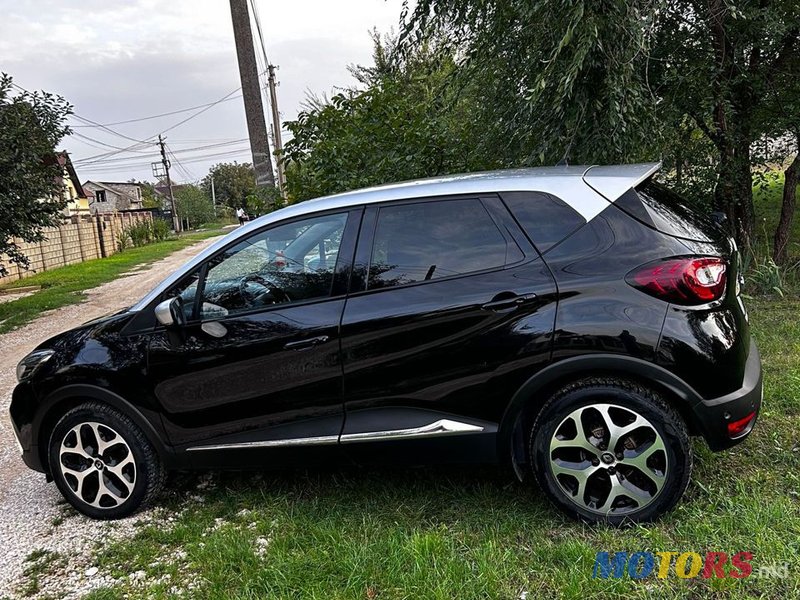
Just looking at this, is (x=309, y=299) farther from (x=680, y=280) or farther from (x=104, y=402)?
(x=680, y=280)

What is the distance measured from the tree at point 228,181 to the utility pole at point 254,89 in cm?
7741

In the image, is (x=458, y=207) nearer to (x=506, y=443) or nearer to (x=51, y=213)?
(x=506, y=443)

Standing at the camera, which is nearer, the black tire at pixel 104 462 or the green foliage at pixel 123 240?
the black tire at pixel 104 462

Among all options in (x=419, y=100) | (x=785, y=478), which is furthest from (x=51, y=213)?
(x=785, y=478)

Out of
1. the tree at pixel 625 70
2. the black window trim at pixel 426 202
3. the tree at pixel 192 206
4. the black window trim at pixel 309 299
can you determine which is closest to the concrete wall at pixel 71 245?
the tree at pixel 625 70

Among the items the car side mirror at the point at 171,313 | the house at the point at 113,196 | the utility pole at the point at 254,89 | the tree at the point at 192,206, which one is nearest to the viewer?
the car side mirror at the point at 171,313

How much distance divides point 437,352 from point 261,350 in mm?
920

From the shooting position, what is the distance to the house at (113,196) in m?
69.2

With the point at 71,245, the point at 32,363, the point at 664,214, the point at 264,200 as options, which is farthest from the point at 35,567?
the point at 71,245

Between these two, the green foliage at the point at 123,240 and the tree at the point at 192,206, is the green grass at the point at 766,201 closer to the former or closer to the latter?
the green foliage at the point at 123,240

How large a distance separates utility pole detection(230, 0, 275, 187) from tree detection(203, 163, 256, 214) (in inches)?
3048

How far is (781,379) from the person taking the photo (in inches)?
Result: 167

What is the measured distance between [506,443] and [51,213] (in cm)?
1033

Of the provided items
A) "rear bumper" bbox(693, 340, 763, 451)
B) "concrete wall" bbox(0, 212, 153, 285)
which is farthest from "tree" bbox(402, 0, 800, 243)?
"concrete wall" bbox(0, 212, 153, 285)
